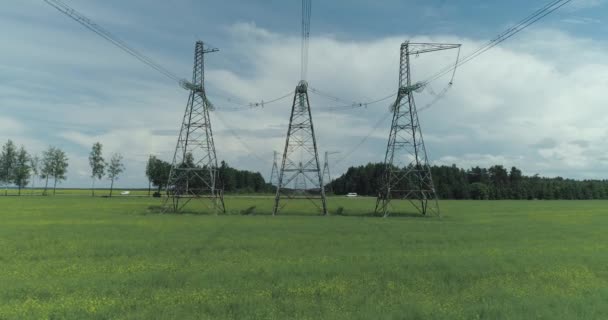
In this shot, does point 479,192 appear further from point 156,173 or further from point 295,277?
point 295,277

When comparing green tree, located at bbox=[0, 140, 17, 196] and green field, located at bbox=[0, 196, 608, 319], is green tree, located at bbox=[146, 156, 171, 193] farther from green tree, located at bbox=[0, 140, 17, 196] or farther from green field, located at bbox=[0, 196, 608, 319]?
green field, located at bbox=[0, 196, 608, 319]

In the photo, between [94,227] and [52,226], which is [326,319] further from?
[52,226]

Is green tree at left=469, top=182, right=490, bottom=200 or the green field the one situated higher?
green tree at left=469, top=182, right=490, bottom=200

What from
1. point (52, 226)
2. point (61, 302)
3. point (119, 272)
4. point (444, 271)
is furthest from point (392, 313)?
point (52, 226)

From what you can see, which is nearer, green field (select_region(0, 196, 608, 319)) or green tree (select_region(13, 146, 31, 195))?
green field (select_region(0, 196, 608, 319))

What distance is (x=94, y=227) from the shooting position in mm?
34625

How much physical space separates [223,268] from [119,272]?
426 centimetres

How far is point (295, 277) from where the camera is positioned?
16812mm

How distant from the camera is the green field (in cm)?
1276

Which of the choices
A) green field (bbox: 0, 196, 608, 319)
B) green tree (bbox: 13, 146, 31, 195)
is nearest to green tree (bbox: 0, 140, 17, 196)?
green tree (bbox: 13, 146, 31, 195)

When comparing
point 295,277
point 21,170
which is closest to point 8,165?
point 21,170

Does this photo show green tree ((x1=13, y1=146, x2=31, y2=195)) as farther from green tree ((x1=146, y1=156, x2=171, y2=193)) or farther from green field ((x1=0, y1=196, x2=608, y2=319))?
green field ((x1=0, y1=196, x2=608, y2=319))

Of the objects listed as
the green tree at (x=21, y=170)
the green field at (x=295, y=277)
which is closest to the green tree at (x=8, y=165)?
the green tree at (x=21, y=170)

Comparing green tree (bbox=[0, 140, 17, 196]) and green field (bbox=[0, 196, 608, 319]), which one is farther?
green tree (bbox=[0, 140, 17, 196])
